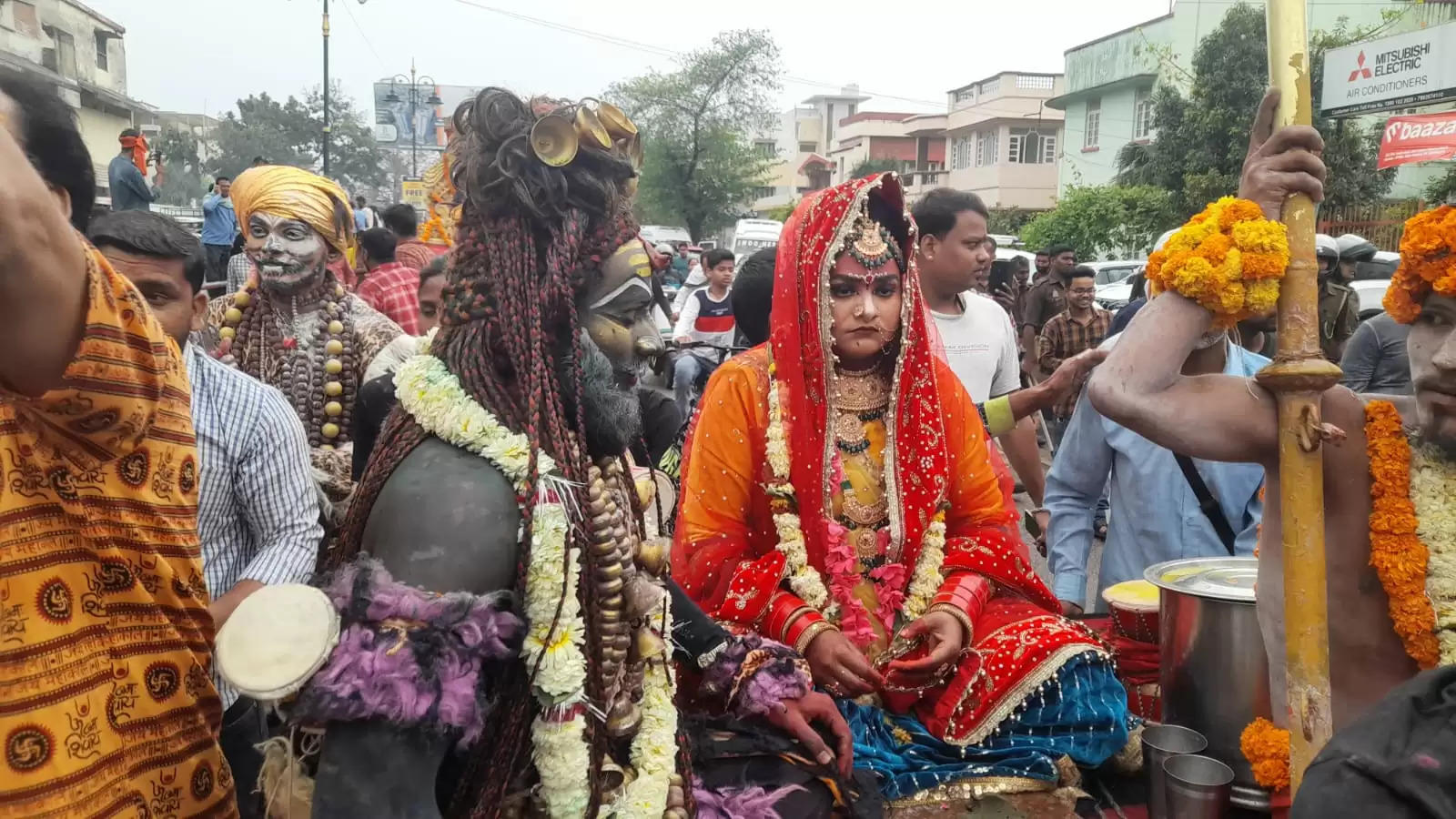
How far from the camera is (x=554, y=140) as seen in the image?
1.77 m

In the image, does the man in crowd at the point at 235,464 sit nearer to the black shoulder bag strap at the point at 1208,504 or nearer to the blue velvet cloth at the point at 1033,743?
the blue velvet cloth at the point at 1033,743

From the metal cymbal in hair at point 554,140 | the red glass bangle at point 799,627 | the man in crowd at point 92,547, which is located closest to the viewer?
the man in crowd at point 92,547

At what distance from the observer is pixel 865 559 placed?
10.3ft

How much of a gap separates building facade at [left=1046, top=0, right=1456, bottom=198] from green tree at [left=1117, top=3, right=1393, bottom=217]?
2157mm

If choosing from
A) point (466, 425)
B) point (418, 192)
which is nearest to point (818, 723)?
point (466, 425)

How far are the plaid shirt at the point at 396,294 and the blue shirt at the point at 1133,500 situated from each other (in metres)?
4.14

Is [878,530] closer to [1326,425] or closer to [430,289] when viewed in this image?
[1326,425]

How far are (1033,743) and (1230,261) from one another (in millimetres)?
1449

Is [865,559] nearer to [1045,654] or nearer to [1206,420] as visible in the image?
[1045,654]

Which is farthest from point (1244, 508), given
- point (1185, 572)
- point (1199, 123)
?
point (1199, 123)

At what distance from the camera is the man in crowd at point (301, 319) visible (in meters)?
4.00

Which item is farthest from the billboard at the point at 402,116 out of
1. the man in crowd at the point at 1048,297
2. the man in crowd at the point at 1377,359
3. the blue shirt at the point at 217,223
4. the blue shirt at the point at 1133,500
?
the blue shirt at the point at 1133,500

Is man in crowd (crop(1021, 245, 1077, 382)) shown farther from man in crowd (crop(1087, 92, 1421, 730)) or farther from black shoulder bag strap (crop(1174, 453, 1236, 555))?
man in crowd (crop(1087, 92, 1421, 730))

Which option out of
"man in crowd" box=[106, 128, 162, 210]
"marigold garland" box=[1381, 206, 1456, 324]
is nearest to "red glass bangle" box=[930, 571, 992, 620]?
"marigold garland" box=[1381, 206, 1456, 324]
